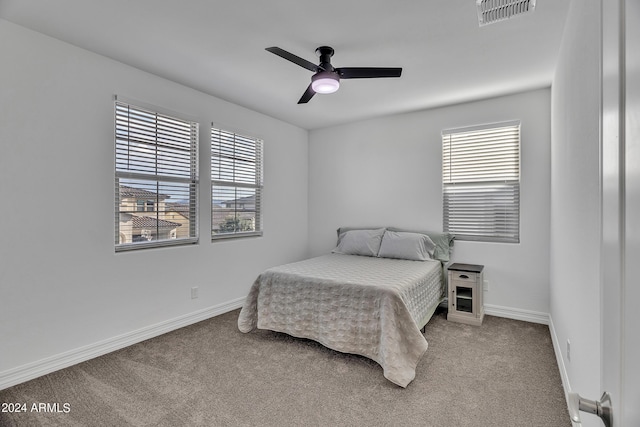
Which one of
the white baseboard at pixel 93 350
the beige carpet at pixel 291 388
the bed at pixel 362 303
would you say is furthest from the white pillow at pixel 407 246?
the white baseboard at pixel 93 350

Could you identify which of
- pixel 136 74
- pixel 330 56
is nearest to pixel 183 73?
pixel 136 74

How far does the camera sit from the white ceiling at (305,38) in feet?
6.97

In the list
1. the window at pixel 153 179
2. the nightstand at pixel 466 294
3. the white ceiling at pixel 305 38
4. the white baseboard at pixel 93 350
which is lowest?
the white baseboard at pixel 93 350

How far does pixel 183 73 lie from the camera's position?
10.3 ft

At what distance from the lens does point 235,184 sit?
4.07 m

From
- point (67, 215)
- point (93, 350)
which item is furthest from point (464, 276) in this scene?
point (67, 215)

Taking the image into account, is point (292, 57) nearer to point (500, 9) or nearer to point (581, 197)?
point (500, 9)

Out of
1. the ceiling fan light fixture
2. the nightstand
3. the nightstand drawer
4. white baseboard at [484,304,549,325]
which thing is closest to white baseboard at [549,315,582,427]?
white baseboard at [484,304,549,325]

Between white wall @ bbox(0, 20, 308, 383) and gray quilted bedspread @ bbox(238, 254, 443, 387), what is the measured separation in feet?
3.45

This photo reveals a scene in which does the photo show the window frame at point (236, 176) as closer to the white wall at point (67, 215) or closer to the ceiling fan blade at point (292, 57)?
the white wall at point (67, 215)

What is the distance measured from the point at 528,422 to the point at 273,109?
3.94 m

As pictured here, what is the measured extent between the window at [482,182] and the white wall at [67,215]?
309 centimetres

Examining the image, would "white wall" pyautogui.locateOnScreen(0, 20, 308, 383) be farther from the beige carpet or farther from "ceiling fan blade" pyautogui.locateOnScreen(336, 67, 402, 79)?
"ceiling fan blade" pyautogui.locateOnScreen(336, 67, 402, 79)

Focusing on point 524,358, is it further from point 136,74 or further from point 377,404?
point 136,74
